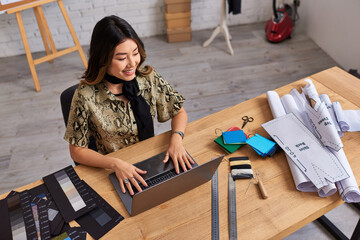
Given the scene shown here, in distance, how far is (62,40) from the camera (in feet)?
12.5

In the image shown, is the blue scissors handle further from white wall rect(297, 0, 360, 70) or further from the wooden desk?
white wall rect(297, 0, 360, 70)

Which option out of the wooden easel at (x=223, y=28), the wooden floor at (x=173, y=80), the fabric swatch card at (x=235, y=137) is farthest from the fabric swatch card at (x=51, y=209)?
the wooden easel at (x=223, y=28)

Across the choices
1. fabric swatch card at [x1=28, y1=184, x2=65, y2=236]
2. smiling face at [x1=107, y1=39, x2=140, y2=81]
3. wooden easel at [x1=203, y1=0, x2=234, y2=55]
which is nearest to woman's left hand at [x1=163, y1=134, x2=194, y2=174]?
smiling face at [x1=107, y1=39, x2=140, y2=81]

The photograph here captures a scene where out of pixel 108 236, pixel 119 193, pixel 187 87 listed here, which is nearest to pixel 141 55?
pixel 119 193

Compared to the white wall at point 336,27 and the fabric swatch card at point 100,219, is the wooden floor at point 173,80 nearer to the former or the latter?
the white wall at point 336,27

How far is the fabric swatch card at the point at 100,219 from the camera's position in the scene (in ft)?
3.67

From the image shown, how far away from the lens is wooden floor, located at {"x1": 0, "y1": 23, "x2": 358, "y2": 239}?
8.49 ft

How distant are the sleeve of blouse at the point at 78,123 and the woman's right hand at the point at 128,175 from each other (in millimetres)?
214

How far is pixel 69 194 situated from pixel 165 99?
614 mm

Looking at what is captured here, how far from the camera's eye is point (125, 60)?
1.24 meters

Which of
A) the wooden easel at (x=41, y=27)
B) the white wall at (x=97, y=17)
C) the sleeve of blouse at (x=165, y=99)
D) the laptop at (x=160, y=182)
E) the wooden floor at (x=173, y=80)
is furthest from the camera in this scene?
the white wall at (x=97, y=17)

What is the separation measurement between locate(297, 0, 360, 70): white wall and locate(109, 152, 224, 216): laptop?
2.66 meters

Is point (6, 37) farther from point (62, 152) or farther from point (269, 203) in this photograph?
point (269, 203)

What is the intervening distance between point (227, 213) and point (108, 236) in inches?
17.2
